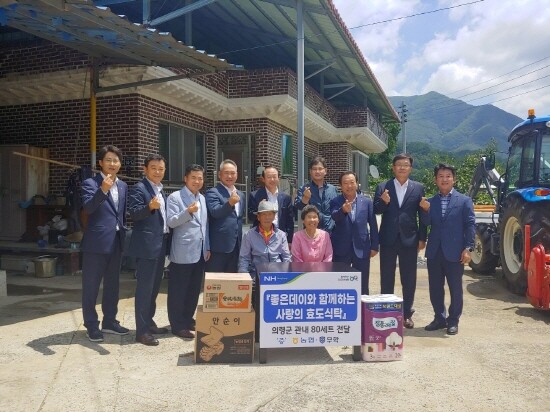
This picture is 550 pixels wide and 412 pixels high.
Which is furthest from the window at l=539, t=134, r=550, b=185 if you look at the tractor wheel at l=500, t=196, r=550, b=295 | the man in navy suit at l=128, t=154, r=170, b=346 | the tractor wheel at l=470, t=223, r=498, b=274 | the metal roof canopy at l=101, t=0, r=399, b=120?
the man in navy suit at l=128, t=154, r=170, b=346

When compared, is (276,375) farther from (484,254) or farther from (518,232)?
(484,254)

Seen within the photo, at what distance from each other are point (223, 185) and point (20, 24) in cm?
331

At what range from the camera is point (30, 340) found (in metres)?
4.91

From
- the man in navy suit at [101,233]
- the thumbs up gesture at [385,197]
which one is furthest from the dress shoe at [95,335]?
the thumbs up gesture at [385,197]

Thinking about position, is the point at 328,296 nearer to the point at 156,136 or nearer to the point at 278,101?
the point at 156,136

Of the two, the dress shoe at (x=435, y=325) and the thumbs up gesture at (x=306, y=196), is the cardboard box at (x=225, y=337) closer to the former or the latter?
the thumbs up gesture at (x=306, y=196)

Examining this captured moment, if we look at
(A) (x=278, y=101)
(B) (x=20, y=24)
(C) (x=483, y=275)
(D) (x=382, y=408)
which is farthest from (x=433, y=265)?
(A) (x=278, y=101)

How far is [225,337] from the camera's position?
4250 mm

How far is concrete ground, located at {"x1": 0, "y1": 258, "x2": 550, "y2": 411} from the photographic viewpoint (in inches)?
137

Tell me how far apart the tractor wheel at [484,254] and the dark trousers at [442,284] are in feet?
12.1

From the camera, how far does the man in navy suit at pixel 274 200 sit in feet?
17.2

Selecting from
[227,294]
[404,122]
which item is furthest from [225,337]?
[404,122]

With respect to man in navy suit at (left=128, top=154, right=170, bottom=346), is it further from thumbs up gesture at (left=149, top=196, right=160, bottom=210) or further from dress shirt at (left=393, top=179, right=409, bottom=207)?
dress shirt at (left=393, top=179, right=409, bottom=207)

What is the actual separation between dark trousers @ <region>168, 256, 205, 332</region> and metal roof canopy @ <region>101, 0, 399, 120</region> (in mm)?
4128
